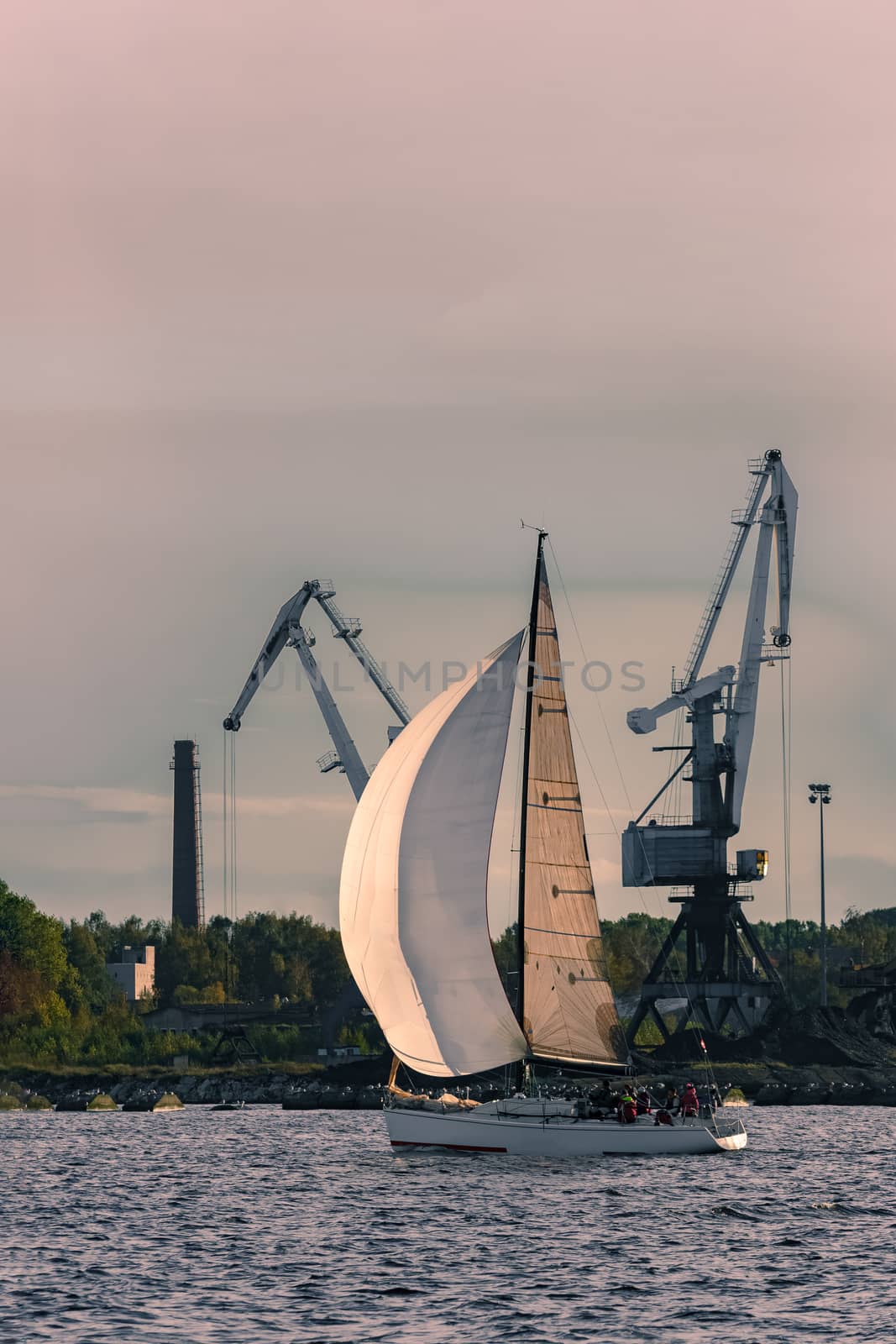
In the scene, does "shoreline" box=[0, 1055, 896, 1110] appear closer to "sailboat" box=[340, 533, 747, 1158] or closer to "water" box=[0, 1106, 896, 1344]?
"water" box=[0, 1106, 896, 1344]

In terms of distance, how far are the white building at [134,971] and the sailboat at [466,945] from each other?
136345 millimetres

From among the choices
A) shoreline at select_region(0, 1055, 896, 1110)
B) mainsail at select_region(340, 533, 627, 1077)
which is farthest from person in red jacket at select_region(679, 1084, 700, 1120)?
shoreline at select_region(0, 1055, 896, 1110)

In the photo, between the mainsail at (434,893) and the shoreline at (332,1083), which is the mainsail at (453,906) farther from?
the shoreline at (332,1083)

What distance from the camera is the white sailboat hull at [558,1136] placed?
52.6 meters

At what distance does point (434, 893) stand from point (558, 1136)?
7240mm

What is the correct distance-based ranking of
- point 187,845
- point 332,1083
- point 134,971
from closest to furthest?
1. point 332,1083
2. point 187,845
3. point 134,971

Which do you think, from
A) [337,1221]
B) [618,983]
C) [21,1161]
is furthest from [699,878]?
[337,1221]

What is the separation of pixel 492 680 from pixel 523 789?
359 centimetres

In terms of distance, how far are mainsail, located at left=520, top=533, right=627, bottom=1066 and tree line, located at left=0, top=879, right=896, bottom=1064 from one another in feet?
182

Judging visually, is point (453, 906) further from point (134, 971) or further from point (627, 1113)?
point (134, 971)

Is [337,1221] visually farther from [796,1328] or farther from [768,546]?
[768,546]

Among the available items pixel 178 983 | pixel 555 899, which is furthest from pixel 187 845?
pixel 555 899

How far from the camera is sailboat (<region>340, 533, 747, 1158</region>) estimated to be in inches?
2094

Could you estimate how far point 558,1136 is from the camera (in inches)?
2066
